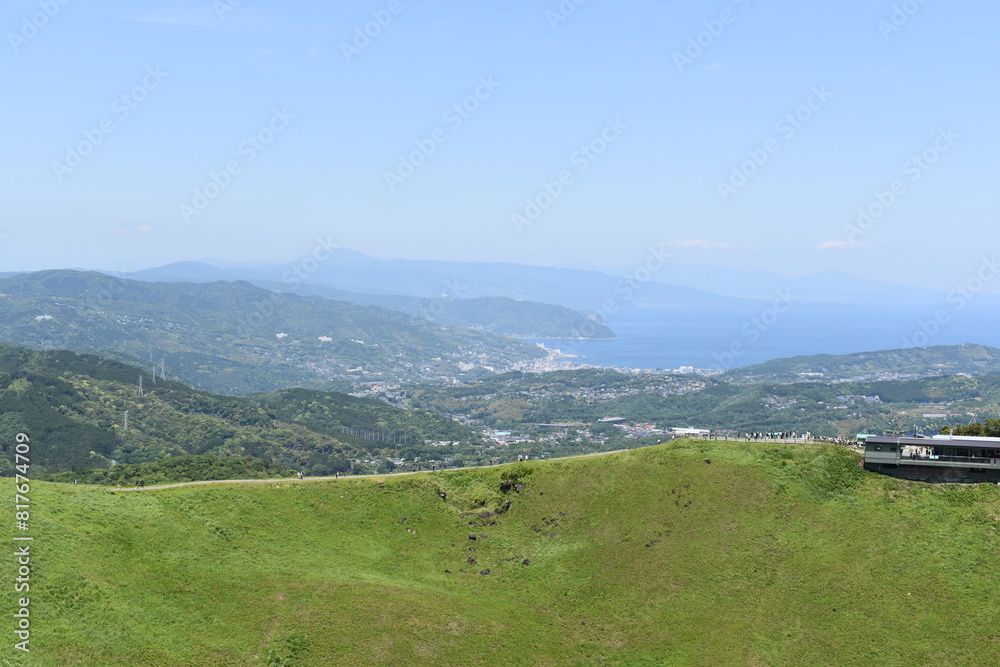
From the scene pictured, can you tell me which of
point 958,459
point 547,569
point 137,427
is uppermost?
point 958,459

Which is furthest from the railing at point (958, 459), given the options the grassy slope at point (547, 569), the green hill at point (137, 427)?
the green hill at point (137, 427)

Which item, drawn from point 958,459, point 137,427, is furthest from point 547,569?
point 137,427

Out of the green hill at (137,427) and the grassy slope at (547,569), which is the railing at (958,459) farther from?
the green hill at (137,427)

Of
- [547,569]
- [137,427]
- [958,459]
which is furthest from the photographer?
[137,427]

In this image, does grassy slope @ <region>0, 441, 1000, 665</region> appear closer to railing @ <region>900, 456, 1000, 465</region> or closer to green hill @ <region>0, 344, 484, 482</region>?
railing @ <region>900, 456, 1000, 465</region>

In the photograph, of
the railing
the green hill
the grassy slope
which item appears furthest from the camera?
the green hill

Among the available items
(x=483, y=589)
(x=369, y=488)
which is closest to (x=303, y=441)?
(x=369, y=488)

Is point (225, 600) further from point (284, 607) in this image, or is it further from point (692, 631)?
point (692, 631)

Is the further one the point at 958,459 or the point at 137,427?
the point at 137,427

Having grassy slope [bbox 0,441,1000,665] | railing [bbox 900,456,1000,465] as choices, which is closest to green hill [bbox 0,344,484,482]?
grassy slope [bbox 0,441,1000,665]

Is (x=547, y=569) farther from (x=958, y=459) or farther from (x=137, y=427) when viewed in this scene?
(x=137, y=427)
